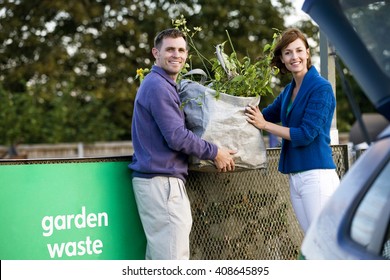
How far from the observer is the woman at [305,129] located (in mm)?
5102

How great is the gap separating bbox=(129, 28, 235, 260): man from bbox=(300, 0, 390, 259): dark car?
219 cm

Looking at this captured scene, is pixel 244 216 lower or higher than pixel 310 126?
lower

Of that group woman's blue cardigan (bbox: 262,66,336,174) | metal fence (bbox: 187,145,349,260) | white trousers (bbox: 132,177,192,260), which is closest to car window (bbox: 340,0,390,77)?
woman's blue cardigan (bbox: 262,66,336,174)

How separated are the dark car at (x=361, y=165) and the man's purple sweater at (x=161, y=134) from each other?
7.12 ft

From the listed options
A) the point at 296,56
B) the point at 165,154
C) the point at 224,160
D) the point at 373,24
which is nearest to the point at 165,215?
the point at 165,154

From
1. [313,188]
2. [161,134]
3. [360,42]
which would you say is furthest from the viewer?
[313,188]

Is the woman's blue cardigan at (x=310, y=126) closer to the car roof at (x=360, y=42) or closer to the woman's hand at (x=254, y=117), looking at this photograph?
the woman's hand at (x=254, y=117)

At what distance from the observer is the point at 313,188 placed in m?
5.16

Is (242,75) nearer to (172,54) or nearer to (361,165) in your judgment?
(172,54)

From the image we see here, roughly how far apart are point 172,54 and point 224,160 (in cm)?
69

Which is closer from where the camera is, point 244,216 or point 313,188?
point 313,188

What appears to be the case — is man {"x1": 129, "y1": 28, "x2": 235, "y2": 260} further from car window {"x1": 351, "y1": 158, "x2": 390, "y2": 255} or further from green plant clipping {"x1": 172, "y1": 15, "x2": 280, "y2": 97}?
car window {"x1": 351, "y1": 158, "x2": 390, "y2": 255}
